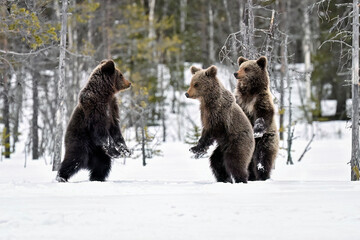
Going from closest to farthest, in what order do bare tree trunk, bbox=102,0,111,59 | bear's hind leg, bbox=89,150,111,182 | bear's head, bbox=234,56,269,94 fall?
bear's hind leg, bbox=89,150,111,182 → bear's head, bbox=234,56,269,94 → bare tree trunk, bbox=102,0,111,59

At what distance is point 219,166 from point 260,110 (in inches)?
46.5

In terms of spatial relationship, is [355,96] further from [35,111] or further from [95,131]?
[35,111]

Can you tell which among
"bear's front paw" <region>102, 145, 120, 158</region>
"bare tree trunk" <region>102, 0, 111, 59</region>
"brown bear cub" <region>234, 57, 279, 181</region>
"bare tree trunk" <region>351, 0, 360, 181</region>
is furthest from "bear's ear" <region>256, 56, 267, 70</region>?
"bare tree trunk" <region>102, 0, 111, 59</region>

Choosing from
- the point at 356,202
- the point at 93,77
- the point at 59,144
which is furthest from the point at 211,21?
the point at 356,202

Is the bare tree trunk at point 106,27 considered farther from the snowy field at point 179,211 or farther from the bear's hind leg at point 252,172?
the snowy field at point 179,211

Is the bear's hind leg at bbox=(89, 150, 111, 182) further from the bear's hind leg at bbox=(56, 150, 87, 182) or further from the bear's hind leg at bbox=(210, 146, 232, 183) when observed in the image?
the bear's hind leg at bbox=(210, 146, 232, 183)

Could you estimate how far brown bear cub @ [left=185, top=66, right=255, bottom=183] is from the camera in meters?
6.59

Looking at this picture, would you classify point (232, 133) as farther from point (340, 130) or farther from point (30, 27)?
point (340, 130)

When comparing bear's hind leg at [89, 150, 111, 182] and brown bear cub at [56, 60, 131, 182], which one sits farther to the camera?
bear's hind leg at [89, 150, 111, 182]

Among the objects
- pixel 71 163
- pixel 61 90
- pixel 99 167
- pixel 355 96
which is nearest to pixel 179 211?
pixel 71 163

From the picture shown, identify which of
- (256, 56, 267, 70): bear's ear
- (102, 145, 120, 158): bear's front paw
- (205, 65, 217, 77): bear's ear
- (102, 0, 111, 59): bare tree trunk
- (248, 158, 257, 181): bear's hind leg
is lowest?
(248, 158, 257, 181): bear's hind leg

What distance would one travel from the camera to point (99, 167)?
7.25 meters

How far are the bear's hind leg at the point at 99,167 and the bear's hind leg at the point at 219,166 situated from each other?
1488 mm

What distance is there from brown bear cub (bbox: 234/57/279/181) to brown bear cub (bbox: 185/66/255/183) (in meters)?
0.84
